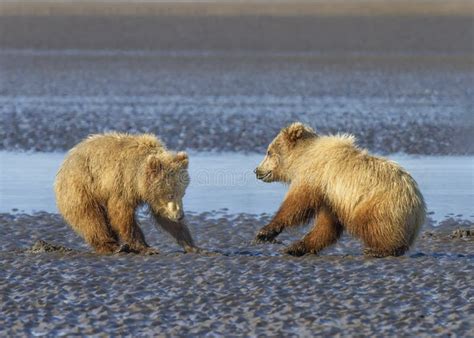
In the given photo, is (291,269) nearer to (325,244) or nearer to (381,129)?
(325,244)

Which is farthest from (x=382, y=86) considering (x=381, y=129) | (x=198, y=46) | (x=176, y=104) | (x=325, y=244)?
(x=325, y=244)

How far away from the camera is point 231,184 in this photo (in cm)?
1352

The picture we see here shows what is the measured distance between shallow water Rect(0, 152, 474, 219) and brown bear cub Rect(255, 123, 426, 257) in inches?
82.2

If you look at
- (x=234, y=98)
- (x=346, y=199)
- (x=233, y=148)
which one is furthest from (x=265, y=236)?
(x=234, y=98)

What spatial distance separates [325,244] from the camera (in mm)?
9703

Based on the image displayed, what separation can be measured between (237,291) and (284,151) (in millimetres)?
2147

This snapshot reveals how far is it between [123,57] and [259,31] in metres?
9.44

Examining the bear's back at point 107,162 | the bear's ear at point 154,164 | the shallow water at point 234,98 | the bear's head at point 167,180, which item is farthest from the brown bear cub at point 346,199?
the shallow water at point 234,98

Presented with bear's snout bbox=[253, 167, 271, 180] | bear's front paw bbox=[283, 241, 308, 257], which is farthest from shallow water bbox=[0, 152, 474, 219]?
bear's front paw bbox=[283, 241, 308, 257]

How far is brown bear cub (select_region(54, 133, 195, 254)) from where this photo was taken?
31.4ft

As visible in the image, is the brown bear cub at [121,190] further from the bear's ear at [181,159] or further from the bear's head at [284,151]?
the bear's head at [284,151]

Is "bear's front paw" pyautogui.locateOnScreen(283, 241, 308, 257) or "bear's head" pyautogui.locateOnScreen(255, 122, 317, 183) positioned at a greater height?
"bear's head" pyautogui.locateOnScreen(255, 122, 317, 183)

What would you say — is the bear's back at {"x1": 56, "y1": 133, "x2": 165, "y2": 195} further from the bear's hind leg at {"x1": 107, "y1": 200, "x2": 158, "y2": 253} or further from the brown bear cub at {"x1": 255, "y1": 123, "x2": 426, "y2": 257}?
the brown bear cub at {"x1": 255, "y1": 123, "x2": 426, "y2": 257}

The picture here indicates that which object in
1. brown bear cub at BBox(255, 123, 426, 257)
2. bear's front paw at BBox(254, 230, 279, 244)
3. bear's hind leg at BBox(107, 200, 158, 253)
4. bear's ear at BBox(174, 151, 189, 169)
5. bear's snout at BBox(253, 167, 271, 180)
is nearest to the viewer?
brown bear cub at BBox(255, 123, 426, 257)
